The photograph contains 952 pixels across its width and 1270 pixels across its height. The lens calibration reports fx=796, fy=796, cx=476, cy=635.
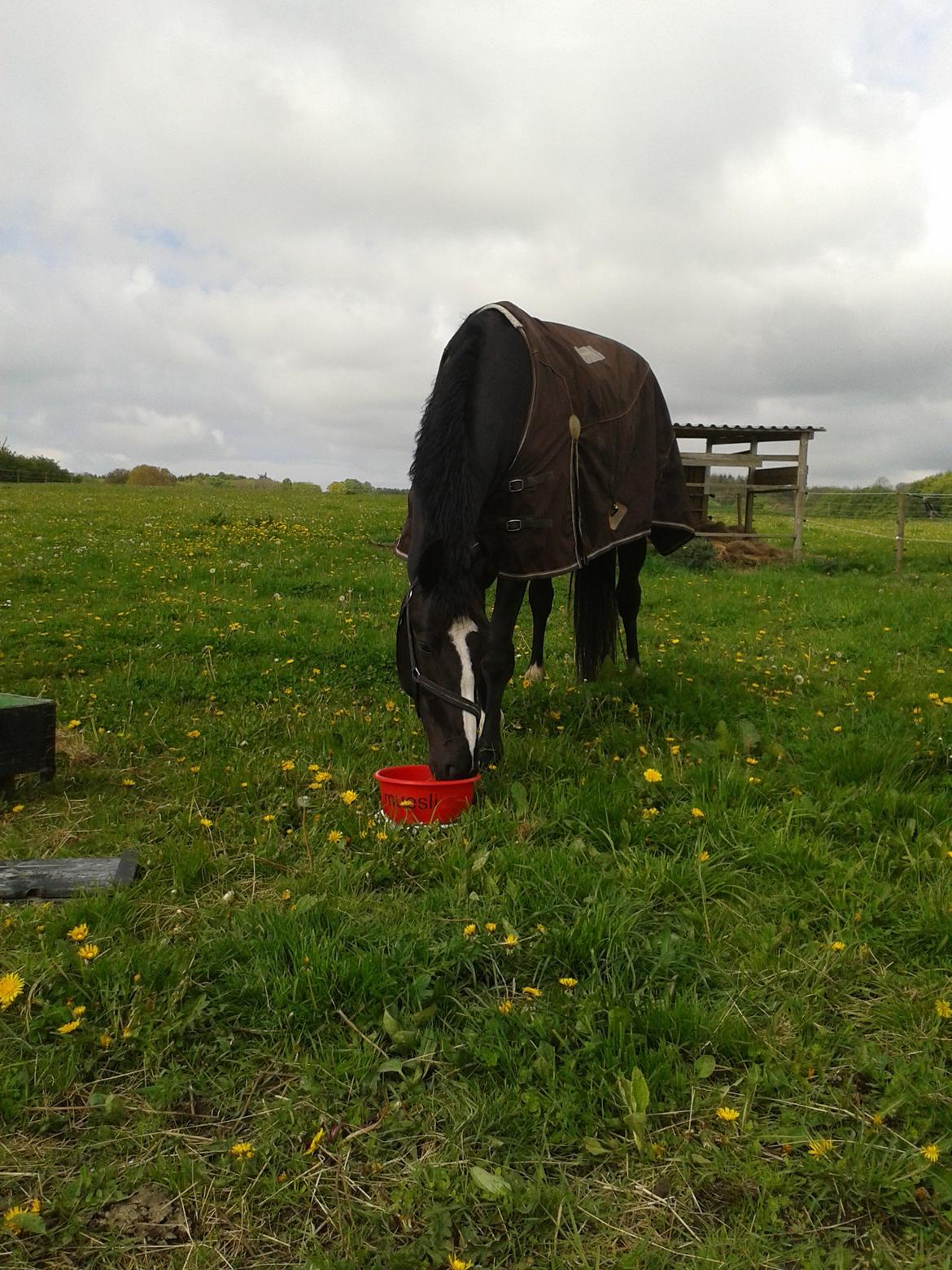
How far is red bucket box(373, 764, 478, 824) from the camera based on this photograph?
3449mm

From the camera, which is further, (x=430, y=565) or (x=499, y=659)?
(x=499, y=659)

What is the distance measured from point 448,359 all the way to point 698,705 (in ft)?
8.84

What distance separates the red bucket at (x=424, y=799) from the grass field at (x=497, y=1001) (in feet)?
0.39

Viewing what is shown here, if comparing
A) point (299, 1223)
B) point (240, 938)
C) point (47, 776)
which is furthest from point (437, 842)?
point (47, 776)

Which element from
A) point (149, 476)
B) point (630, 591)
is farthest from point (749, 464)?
point (149, 476)

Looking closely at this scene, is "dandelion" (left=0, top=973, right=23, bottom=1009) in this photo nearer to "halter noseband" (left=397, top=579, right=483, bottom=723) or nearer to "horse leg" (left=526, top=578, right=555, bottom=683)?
"halter noseband" (left=397, top=579, right=483, bottom=723)

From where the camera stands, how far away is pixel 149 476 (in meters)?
47.0

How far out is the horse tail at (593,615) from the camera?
6039 millimetres

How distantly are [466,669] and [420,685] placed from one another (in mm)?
238

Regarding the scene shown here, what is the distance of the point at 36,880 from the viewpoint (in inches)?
117

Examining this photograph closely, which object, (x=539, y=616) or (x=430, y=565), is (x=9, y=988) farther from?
(x=539, y=616)

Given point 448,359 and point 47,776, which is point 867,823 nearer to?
point 448,359

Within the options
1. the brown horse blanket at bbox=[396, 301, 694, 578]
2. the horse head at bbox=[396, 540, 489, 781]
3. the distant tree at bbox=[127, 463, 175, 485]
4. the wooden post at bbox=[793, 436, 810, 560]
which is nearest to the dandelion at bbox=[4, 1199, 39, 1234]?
the horse head at bbox=[396, 540, 489, 781]

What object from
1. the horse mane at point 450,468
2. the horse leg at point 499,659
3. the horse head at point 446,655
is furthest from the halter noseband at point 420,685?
the horse leg at point 499,659
